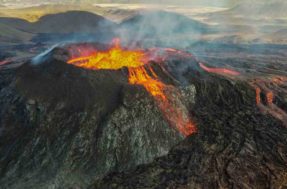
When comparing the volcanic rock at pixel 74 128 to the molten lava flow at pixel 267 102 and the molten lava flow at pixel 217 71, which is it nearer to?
the molten lava flow at pixel 267 102

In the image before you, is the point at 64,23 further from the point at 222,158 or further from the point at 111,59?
the point at 222,158

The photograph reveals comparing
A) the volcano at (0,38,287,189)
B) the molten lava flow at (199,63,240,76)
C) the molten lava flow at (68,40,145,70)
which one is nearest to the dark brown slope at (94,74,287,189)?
the volcano at (0,38,287,189)

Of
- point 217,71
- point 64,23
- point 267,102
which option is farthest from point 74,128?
point 64,23

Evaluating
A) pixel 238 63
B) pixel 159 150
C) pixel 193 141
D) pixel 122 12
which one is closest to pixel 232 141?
pixel 193 141

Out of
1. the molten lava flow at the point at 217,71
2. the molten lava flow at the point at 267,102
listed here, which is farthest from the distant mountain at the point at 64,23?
the molten lava flow at the point at 267,102

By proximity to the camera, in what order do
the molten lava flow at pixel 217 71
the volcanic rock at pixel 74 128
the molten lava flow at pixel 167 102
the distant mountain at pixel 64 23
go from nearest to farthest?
the volcanic rock at pixel 74 128 → the molten lava flow at pixel 167 102 → the molten lava flow at pixel 217 71 → the distant mountain at pixel 64 23

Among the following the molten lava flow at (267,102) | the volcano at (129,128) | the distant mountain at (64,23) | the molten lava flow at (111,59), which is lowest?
the distant mountain at (64,23)

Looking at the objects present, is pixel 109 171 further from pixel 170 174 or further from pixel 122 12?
pixel 122 12

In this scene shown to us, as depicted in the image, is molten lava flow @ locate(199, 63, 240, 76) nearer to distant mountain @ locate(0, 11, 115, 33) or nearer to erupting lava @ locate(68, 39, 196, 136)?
erupting lava @ locate(68, 39, 196, 136)
